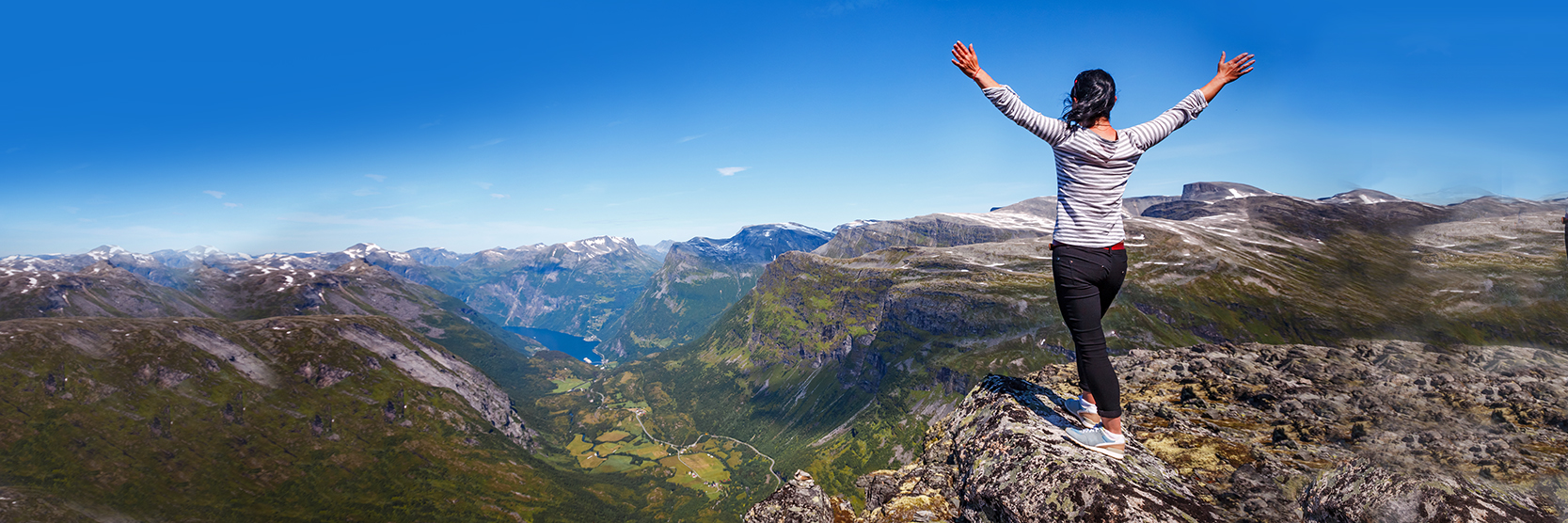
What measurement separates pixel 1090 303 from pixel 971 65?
420 centimetres

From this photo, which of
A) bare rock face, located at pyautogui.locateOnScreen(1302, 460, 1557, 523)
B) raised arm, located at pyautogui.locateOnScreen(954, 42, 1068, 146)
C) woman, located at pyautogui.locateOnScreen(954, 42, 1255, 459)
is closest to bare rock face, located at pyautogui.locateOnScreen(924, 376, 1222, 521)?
woman, located at pyautogui.locateOnScreen(954, 42, 1255, 459)

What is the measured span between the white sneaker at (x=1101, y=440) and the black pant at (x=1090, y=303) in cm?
36

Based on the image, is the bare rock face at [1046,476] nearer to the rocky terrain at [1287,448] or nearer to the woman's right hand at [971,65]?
the rocky terrain at [1287,448]

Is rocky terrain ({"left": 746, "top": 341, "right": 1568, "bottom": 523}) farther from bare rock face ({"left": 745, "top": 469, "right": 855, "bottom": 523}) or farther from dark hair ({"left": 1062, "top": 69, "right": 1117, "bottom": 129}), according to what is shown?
dark hair ({"left": 1062, "top": 69, "right": 1117, "bottom": 129})

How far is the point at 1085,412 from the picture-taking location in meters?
9.70

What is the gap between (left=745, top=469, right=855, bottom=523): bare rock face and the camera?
16141 mm

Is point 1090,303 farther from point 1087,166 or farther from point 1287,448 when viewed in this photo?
point 1287,448

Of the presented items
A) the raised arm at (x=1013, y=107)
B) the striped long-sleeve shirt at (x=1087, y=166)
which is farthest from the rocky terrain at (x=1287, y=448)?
the raised arm at (x=1013, y=107)

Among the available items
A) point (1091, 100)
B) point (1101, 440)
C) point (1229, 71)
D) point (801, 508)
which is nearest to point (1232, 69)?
point (1229, 71)

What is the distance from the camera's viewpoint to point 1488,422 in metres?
9.30

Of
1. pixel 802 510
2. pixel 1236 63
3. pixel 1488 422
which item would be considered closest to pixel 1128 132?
pixel 1236 63

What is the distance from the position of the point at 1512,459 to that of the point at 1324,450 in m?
2.02

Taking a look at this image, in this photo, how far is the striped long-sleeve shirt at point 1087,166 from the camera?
8.14 m

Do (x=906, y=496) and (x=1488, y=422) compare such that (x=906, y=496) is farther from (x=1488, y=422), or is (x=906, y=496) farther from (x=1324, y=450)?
(x=1488, y=422)
